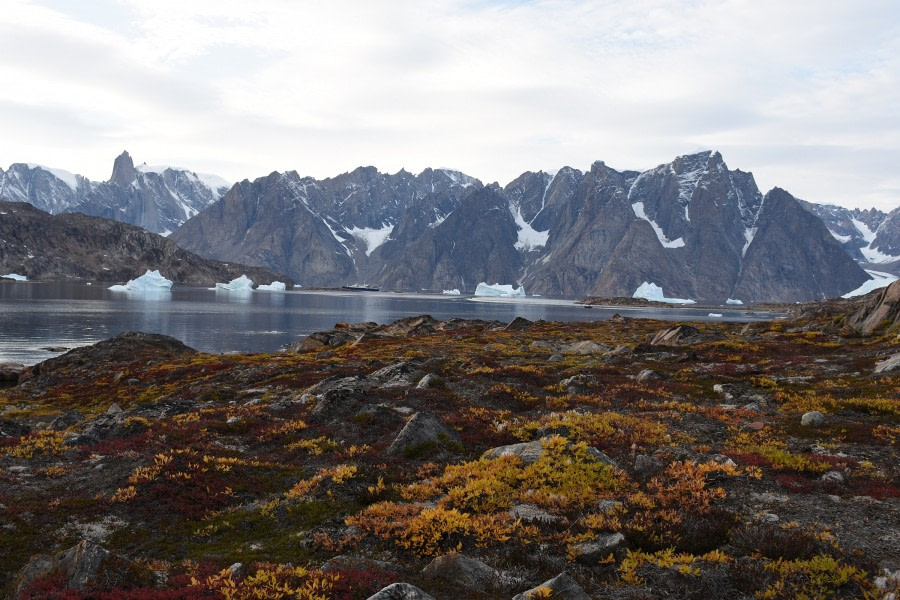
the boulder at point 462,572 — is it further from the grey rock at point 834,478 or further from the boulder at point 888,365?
the boulder at point 888,365

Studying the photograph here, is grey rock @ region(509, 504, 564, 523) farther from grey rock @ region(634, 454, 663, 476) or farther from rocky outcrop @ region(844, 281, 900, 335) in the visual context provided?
rocky outcrop @ region(844, 281, 900, 335)

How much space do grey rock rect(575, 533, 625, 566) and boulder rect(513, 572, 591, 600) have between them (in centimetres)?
141

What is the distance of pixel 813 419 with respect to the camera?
2012 centimetres

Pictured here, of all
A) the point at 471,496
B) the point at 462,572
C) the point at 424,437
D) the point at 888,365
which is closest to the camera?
the point at 462,572

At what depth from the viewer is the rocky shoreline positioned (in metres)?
8.97

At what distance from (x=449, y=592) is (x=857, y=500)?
10.1 meters

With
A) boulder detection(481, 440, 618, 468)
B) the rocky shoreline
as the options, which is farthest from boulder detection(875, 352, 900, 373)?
boulder detection(481, 440, 618, 468)

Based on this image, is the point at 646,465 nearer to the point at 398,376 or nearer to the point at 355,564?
the point at 355,564

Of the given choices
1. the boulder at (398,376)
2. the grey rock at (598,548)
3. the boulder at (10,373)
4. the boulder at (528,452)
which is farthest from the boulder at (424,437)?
the boulder at (10,373)

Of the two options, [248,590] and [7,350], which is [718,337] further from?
[7,350]

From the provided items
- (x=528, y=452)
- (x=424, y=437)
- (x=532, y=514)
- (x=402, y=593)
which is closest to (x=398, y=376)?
(x=424, y=437)

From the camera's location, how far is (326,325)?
463ft

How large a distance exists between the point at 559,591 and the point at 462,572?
1.79 m

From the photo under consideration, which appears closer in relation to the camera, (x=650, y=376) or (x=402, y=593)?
(x=402, y=593)
